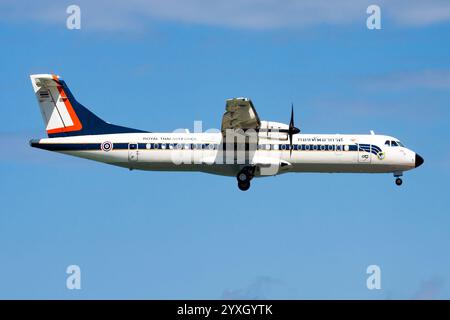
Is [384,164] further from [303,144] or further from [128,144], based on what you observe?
[128,144]

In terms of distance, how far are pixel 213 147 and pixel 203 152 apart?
604 mm

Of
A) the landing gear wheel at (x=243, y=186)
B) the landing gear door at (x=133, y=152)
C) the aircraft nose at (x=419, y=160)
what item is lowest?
the landing gear wheel at (x=243, y=186)

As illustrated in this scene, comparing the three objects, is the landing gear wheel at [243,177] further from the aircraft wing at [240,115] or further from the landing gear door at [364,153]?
the landing gear door at [364,153]

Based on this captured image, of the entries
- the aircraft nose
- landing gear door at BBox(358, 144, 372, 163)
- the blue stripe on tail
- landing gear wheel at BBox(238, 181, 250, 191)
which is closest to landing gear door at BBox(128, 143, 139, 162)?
the blue stripe on tail

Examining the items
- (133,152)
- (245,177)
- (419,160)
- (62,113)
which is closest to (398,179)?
(419,160)

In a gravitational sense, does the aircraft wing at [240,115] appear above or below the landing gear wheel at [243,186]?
above

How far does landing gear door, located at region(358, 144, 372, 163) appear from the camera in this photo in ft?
159

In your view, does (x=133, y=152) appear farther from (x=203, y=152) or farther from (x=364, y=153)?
(x=364, y=153)

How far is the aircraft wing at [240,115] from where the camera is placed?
44.1 m

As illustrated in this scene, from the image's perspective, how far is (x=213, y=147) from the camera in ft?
156

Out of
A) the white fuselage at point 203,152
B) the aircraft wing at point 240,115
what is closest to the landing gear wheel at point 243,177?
the white fuselage at point 203,152
